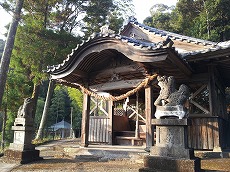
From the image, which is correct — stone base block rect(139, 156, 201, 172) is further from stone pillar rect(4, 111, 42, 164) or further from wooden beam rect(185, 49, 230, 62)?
stone pillar rect(4, 111, 42, 164)

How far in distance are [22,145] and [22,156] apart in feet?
1.30

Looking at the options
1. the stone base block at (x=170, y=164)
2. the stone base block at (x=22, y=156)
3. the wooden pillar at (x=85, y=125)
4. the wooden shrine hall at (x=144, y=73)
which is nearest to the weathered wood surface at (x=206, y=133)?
the wooden shrine hall at (x=144, y=73)

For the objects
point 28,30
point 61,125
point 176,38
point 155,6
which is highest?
point 155,6

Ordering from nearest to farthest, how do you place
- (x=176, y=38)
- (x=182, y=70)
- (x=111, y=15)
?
(x=182, y=70)
(x=176, y=38)
(x=111, y=15)

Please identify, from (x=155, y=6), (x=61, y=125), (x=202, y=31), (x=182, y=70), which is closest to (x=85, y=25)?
(x=202, y=31)

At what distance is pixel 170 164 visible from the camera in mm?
4637

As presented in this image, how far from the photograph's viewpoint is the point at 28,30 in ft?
49.6

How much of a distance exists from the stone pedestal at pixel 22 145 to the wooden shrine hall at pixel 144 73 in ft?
6.95

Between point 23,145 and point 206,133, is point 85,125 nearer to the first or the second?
point 23,145

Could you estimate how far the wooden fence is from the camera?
1040cm

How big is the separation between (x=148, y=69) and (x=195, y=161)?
162 inches

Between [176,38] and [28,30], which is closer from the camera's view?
[176,38]

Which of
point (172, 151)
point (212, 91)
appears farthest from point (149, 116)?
point (172, 151)

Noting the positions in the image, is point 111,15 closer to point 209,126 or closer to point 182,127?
point 209,126
